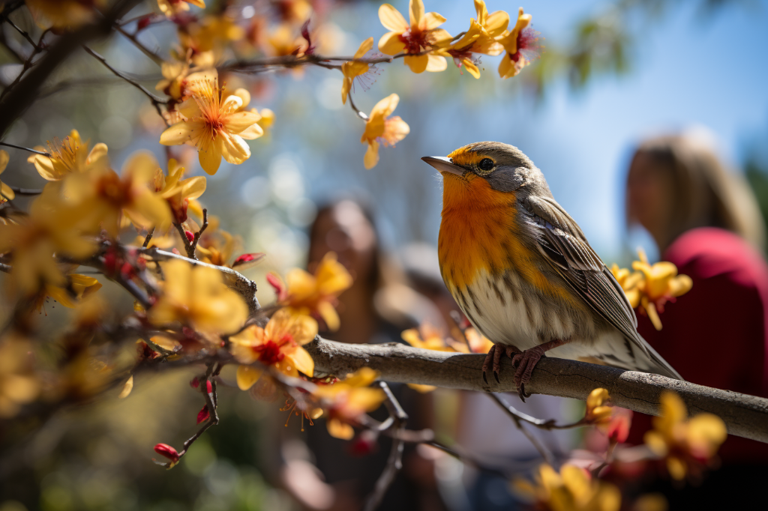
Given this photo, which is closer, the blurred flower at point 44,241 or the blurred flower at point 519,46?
the blurred flower at point 44,241

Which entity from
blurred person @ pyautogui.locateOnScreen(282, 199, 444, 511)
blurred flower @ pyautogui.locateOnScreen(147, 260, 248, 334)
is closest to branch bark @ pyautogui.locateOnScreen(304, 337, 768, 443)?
blurred flower @ pyautogui.locateOnScreen(147, 260, 248, 334)

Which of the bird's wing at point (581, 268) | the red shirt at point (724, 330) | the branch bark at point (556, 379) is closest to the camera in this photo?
the branch bark at point (556, 379)

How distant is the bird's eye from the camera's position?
1.39 meters

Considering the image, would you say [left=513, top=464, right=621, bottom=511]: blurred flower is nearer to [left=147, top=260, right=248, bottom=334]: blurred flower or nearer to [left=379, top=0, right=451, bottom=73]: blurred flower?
[left=147, top=260, right=248, bottom=334]: blurred flower

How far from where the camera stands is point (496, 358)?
1.11 m

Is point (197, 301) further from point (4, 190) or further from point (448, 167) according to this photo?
point (448, 167)

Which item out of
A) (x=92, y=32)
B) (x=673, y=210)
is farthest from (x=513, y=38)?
(x=673, y=210)

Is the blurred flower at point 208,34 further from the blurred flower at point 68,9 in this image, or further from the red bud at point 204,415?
the red bud at point 204,415

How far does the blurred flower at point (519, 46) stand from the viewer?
33.9 inches

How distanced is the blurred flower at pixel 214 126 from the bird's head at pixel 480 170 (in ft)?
2.27

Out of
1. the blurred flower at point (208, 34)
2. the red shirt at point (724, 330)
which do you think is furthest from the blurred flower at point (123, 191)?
the red shirt at point (724, 330)

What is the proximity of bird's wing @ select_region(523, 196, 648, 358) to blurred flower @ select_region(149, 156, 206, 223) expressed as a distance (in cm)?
93

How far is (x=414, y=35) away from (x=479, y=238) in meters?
0.64

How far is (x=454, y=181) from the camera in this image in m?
1.42
